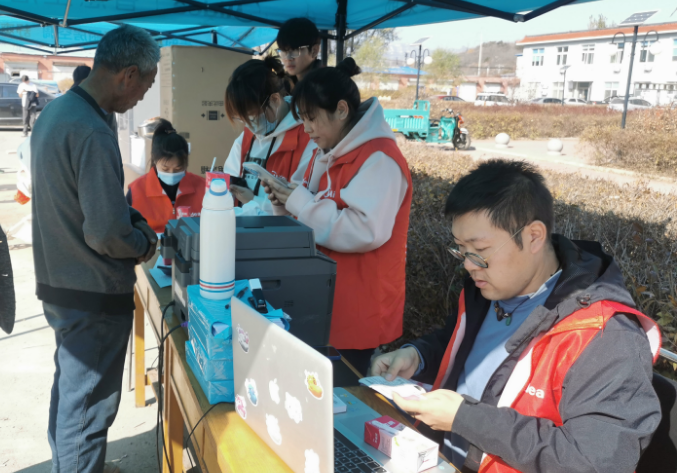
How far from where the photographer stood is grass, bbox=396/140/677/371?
2402 mm

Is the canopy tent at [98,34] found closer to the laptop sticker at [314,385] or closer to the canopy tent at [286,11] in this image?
the canopy tent at [286,11]

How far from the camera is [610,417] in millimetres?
1032

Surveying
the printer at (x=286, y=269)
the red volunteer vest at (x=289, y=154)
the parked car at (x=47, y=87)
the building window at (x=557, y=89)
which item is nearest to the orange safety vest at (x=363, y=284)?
the printer at (x=286, y=269)

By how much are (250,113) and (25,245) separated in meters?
4.61

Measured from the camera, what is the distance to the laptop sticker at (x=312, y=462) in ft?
3.09

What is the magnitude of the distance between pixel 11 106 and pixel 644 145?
1839 centimetres

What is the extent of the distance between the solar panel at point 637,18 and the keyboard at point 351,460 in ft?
Result: 50.0

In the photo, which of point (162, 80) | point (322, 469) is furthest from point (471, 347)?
point (162, 80)

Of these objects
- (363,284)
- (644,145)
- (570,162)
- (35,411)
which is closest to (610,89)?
(570,162)

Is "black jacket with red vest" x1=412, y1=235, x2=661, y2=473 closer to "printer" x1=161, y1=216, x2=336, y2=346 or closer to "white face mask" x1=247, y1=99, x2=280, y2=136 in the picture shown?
"printer" x1=161, y1=216, x2=336, y2=346

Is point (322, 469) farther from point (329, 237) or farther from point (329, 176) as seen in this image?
point (329, 176)

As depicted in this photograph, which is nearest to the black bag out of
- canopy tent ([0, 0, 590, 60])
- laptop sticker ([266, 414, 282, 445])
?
canopy tent ([0, 0, 590, 60])

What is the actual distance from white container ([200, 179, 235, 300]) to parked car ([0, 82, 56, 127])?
19309 millimetres

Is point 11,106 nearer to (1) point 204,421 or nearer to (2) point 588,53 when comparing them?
(1) point 204,421
